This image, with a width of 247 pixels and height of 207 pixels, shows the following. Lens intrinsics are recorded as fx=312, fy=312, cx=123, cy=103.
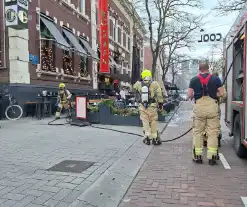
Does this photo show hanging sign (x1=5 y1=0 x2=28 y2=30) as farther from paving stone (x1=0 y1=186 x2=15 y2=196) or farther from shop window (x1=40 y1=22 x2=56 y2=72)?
paving stone (x1=0 y1=186 x2=15 y2=196)

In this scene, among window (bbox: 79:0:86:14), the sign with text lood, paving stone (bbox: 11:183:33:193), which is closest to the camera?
paving stone (bbox: 11:183:33:193)

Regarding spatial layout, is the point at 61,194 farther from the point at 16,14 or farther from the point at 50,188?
the point at 16,14

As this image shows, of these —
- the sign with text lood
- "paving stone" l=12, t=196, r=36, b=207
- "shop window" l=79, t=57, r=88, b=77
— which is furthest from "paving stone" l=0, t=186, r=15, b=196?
"shop window" l=79, t=57, r=88, b=77

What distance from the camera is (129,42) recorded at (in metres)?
38.5

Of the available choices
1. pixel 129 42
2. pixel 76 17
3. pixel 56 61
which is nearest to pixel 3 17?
pixel 56 61

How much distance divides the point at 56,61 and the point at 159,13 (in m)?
8.82

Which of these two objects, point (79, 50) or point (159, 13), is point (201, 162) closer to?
point (79, 50)

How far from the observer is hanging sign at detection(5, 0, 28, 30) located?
12.4 m

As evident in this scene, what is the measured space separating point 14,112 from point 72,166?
27.2 ft

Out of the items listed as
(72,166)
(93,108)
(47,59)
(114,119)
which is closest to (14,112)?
(93,108)

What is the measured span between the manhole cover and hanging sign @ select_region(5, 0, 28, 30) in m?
8.53

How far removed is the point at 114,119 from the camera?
11.7 meters

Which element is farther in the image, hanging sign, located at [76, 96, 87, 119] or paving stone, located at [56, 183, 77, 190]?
hanging sign, located at [76, 96, 87, 119]

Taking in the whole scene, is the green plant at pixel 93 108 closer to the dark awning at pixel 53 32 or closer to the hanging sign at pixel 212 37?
the dark awning at pixel 53 32
